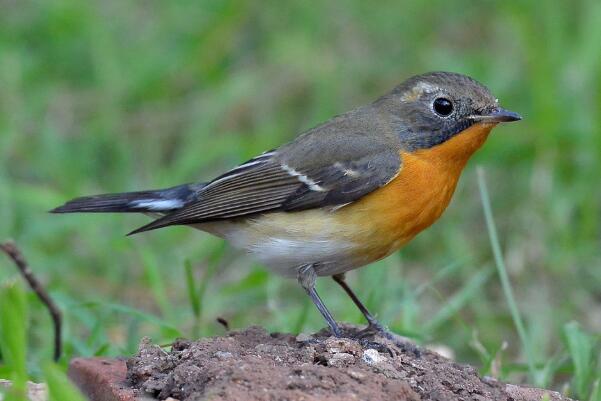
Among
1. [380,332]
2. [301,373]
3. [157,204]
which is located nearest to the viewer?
[301,373]

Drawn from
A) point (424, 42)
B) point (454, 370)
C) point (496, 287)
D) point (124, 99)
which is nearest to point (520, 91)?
point (424, 42)

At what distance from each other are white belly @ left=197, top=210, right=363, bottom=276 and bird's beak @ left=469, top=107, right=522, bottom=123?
90 centimetres

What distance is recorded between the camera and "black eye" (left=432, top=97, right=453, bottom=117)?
5566 mm

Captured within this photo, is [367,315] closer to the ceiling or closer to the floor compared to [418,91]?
closer to the floor

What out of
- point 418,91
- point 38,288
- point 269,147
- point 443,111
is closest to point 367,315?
point 443,111

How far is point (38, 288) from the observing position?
504 centimetres

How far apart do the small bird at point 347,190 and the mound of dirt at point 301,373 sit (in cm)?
79

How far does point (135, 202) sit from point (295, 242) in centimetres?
98

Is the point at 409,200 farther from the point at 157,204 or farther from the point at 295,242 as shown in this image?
the point at 157,204

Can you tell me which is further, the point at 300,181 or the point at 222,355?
the point at 300,181

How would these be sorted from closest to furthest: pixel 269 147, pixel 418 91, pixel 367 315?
1. pixel 367 315
2. pixel 418 91
3. pixel 269 147

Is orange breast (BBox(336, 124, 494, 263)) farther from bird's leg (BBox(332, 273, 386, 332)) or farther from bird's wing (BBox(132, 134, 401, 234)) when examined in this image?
bird's leg (BBox(332, 273, 386, 332))

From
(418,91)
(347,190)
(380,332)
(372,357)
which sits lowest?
(380,332)

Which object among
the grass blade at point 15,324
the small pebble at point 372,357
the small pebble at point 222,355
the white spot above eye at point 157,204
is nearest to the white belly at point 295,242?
the white spot above eye at point 157,204
